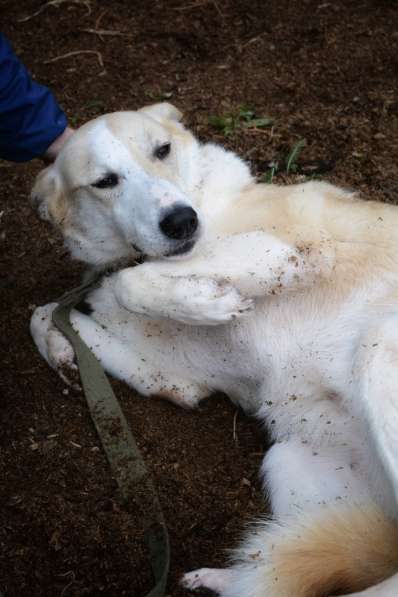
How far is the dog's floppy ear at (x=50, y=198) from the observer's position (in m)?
2.86

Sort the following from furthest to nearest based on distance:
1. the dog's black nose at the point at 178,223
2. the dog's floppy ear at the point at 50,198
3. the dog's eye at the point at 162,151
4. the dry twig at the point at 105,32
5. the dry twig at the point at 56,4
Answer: the dry twig at the point at 56,4 < the dry twig at the point at 105,32 < the dog's floppy ear at the point at 50,198 < the dog's eye at the point at 162,151 < the dog's black nose at the point at 178,223

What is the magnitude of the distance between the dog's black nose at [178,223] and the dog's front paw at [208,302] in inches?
7.9

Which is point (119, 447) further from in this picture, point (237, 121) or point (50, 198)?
point (237, 121)

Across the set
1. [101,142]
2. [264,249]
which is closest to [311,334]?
[264,249]

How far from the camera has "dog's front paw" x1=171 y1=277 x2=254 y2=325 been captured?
230 centimetres

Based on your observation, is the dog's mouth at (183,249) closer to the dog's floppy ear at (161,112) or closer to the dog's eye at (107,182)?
the dog's eye at (107,182)

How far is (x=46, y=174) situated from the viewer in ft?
9.52

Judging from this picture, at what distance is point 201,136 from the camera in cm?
393

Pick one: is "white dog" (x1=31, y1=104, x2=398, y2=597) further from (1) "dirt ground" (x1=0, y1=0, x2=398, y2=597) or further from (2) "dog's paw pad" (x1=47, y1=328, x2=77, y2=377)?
(1) "dirt ground" (x1=0, y1=0, x2=398, y2=597)

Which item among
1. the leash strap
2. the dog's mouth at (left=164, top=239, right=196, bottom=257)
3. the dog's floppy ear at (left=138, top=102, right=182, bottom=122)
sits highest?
the dog's floppy ear at (left=138, top=102, right=182, bottom=122)

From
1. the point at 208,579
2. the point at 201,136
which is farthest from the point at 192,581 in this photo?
the point at 201,136

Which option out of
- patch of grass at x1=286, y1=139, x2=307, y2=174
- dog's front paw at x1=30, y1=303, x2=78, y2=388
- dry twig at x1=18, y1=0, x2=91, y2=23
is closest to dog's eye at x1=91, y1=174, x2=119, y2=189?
dog's front paw at x1=30, y1=303, x2=78, y2=388

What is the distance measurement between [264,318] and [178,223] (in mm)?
486

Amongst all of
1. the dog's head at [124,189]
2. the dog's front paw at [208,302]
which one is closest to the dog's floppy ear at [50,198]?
the dog's head at [124,189]
